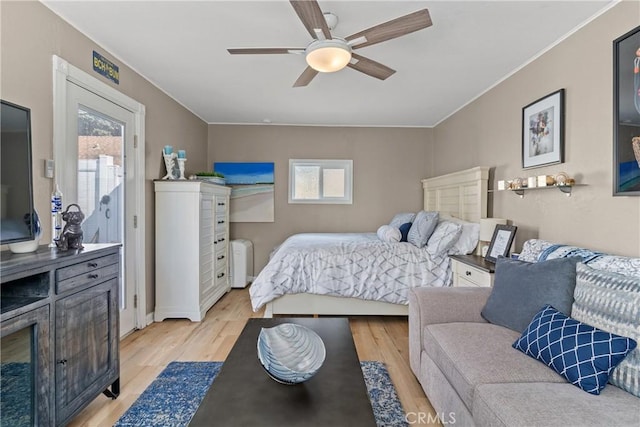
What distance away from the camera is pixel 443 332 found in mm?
1845

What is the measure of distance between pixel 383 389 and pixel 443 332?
0.61 m

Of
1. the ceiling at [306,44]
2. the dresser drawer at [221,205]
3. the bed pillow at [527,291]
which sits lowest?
the bed pillow at [527,291]

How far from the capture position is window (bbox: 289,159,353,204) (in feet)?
16.9

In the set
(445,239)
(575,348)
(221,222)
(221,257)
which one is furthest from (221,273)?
(575,348)

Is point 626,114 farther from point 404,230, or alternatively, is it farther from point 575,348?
point 404,230

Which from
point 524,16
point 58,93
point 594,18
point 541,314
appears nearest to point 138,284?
point 58,93

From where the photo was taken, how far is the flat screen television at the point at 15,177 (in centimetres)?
144

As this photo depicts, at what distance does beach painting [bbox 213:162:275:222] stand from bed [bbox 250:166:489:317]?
188 cm

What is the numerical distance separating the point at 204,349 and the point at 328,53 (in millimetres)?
2476

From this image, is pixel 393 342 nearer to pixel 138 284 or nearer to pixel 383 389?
pixel 383 389

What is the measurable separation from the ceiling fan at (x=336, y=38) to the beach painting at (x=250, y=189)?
3.00m

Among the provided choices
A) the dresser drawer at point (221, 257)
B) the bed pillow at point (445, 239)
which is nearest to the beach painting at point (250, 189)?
the dresser drawer at point (221, 257)

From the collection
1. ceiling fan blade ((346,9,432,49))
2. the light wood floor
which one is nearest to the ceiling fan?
ceiling fan blade ((346,9,432,49))

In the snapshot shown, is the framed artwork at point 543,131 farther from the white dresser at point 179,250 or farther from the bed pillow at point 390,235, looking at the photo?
the white dresser at point 179,250
